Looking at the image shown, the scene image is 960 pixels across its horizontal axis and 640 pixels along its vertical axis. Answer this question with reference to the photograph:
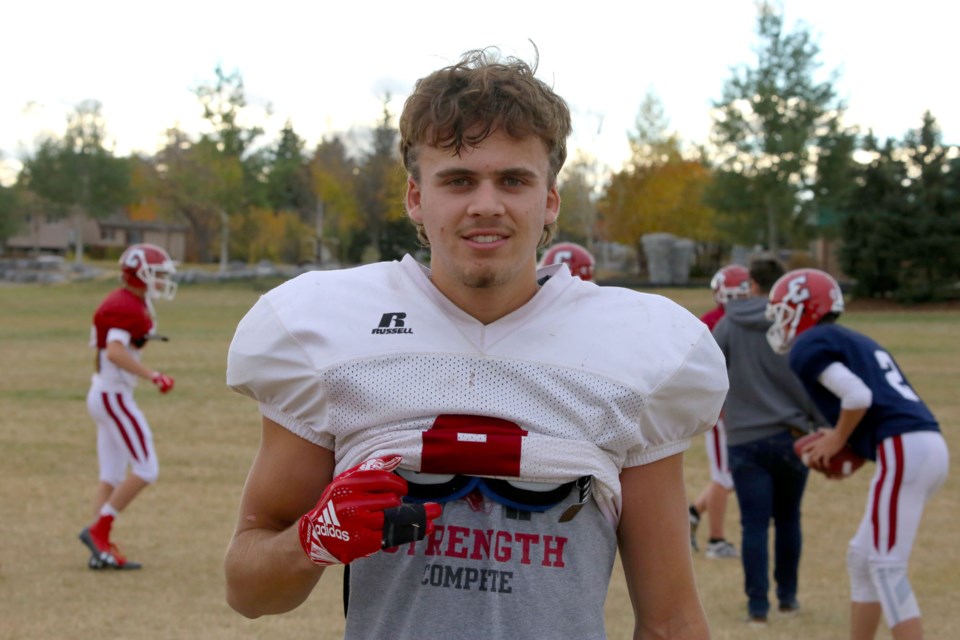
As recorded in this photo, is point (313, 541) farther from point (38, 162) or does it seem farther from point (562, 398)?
point (38, 162)

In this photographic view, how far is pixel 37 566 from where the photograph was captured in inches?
285

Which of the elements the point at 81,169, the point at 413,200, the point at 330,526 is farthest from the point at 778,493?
the point at 81,169

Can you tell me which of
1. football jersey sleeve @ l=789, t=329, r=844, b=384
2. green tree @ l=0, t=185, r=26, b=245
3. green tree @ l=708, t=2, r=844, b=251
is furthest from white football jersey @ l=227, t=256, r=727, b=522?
green tree @ l=0, t=185, r=26, b=245

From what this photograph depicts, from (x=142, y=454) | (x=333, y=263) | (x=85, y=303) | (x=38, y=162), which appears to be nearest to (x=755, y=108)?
(x=333, y=263)

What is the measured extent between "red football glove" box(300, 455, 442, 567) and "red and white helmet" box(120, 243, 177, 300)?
5900 millimetres

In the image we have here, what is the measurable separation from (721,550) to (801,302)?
251cm

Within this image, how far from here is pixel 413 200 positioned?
7.94ft

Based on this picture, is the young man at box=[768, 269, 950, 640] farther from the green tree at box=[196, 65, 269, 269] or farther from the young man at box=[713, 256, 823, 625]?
the green tree at box=[196, 65, 269, 269]

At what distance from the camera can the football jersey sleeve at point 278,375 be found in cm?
220

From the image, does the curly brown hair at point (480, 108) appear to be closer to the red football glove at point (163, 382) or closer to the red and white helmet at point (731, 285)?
the red football glove at point (163, 382)

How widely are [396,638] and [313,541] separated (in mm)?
263

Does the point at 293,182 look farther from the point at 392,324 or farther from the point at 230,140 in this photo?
the point at 392,324

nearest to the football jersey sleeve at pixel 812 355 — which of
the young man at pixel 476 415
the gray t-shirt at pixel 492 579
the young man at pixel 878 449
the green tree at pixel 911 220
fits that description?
the young man at pixel 878 449

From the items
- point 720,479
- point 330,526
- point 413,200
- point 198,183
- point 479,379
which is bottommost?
point 720,479
